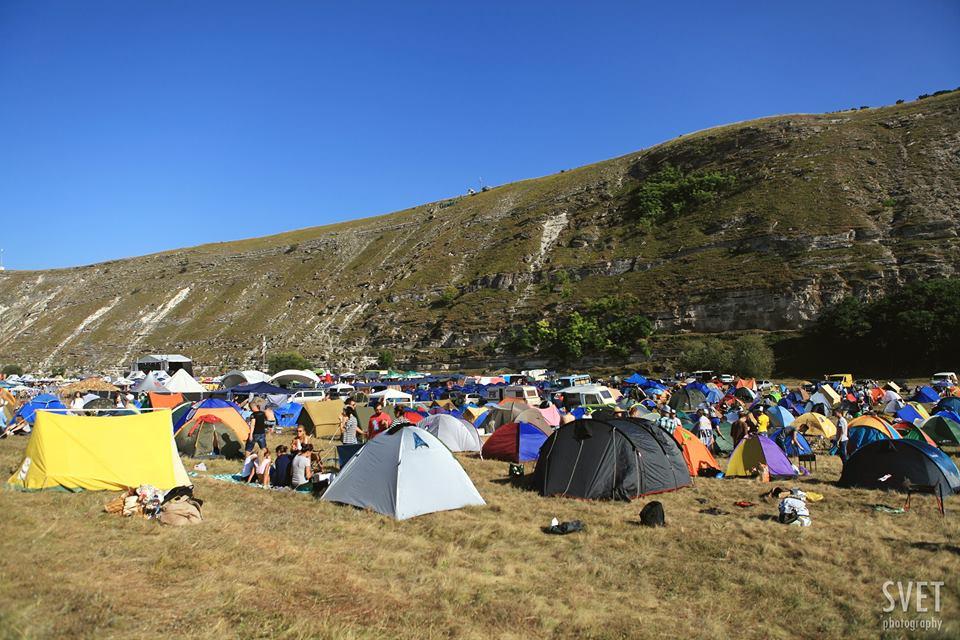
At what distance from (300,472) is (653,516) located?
21.6 ft

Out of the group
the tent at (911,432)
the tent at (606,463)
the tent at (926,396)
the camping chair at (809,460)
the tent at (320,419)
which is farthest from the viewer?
the tent at (926,396)

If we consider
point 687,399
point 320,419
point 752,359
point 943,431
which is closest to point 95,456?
point 320,419

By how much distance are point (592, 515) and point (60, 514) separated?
786 centimetres

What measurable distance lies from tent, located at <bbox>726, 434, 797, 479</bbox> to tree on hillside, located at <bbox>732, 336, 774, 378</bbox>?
115 ft

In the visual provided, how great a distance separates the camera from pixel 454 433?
1769cm

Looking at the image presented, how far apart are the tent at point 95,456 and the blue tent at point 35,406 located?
999 cm

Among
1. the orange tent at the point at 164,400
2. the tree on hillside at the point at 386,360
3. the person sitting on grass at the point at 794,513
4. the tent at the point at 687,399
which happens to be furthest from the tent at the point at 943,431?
the tree on hillside at the point at 386,360

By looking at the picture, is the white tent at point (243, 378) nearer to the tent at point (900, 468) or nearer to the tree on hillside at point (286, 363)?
the tree on hillside at point (286, 363)

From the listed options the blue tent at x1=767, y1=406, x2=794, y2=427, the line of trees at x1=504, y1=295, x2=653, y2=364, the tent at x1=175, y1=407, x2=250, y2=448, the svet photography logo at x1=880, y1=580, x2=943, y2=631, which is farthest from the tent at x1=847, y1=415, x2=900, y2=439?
the line of trees at x1=504, y1=295, x2=653, y2=364

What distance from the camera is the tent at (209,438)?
1611 cm

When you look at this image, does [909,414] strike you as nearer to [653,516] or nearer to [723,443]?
[723,443]

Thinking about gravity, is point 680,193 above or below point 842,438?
above

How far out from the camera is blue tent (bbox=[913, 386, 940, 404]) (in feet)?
89.9

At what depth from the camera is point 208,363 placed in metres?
76.8
